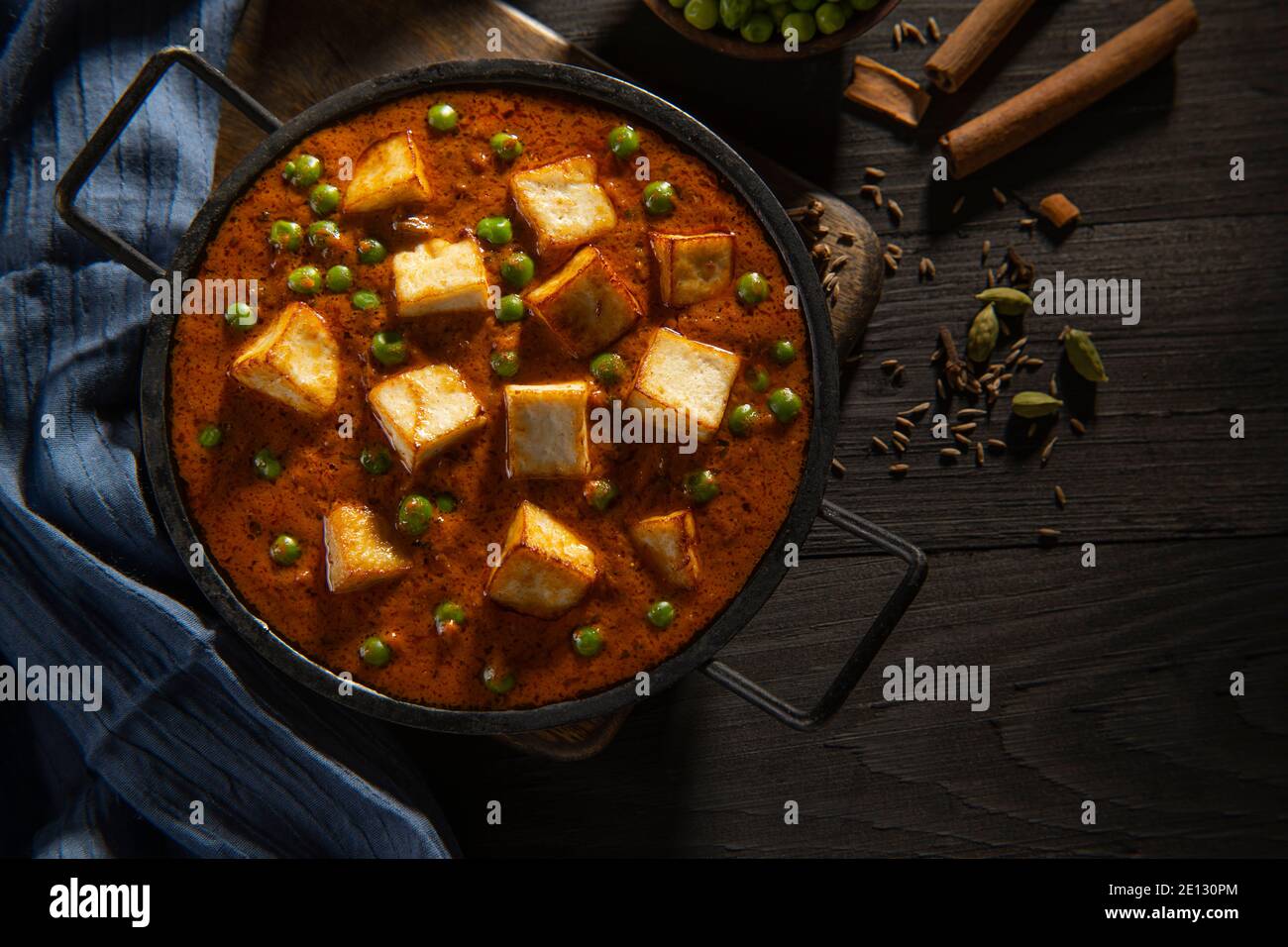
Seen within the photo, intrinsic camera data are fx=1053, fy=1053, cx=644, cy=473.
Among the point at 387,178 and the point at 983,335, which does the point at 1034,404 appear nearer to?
the point at 983,335

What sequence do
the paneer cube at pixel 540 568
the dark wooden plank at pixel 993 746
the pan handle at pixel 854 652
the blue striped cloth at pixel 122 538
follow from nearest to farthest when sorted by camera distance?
the paneer cube at pixel 540 568 < the pan handle at pixel 854 652 < the blue striped cloth at pixel 122 538 < the dark wooden plank at pixel 993 746

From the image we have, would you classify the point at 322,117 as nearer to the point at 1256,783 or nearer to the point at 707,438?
the point at 707,438

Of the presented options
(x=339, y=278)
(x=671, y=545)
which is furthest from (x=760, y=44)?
(x=671, y=545)

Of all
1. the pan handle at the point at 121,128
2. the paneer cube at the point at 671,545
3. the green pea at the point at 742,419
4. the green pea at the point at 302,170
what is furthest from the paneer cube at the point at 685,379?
the pan handle at the point at 121,128

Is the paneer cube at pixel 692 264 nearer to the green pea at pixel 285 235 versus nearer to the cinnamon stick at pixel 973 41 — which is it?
the green pea at pixel 285 235

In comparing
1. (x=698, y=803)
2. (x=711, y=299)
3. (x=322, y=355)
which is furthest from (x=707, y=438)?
(x=698, y=803)

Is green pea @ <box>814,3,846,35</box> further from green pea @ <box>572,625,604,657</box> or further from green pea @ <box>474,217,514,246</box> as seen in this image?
green pea @ <box>572,625,604,657</box>

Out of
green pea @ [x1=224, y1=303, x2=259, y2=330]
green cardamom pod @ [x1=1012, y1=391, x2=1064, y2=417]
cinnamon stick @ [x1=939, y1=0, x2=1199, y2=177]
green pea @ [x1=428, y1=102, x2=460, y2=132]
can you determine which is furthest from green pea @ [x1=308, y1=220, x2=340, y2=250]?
green cardamom pod @ [x1=1012, y1=391, x2=1064, y2=417]
